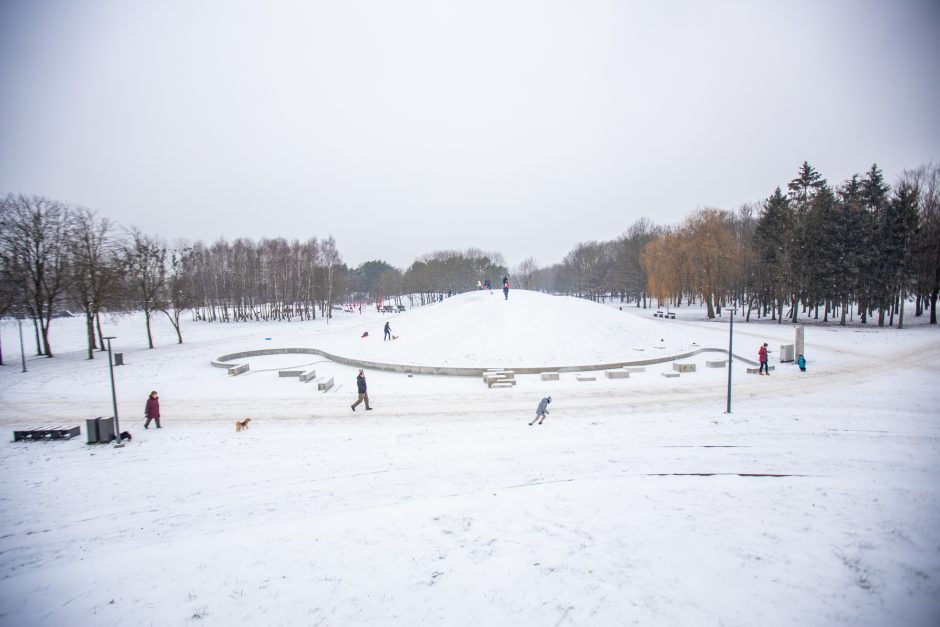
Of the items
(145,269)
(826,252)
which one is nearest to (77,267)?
(145,269)

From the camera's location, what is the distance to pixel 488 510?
8156 millimetres

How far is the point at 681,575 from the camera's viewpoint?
6.14 m

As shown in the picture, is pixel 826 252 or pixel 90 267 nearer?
pixel 90 267

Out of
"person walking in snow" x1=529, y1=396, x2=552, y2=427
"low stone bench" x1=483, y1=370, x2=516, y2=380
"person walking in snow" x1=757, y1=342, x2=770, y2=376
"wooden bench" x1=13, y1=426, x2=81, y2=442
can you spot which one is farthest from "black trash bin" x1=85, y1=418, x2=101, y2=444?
"person walking in snow" x1=757, y1=342, x2=770, y2=376

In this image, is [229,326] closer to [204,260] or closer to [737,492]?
[204,260]

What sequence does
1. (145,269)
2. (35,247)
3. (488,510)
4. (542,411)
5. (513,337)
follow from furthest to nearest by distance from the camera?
(145,269) < (35,247) < (513,337) < (542,411) < (488,510)

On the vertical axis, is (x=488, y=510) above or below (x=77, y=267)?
below

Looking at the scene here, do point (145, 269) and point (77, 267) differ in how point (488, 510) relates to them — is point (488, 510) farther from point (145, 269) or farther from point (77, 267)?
point (145, 269)

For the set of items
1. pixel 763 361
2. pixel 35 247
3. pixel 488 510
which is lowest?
pixel 488 510

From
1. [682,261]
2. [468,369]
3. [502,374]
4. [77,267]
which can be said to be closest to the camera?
[502,374]

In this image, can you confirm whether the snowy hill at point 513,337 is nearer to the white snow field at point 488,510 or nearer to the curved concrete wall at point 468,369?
the curved concrete wall at point 468,369

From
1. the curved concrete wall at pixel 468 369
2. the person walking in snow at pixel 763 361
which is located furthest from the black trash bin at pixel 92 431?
the person walking in snow at pixel 763 361

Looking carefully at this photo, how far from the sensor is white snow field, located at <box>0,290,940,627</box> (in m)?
5.87

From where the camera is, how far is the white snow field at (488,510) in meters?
5.87
